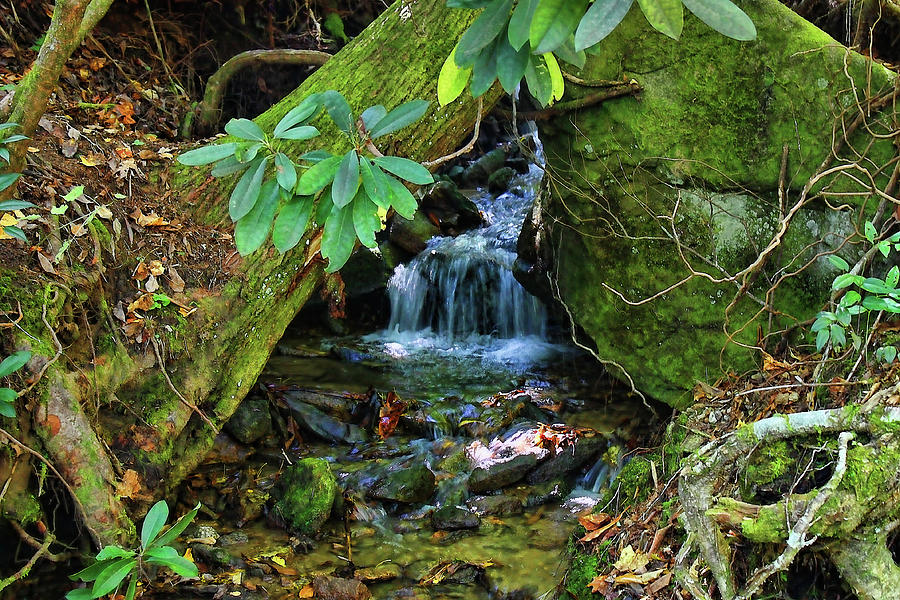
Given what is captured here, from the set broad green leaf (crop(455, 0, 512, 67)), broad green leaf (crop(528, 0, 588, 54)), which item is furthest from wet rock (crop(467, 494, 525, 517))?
broad green leaf (crop(528, 0, 588, 54))

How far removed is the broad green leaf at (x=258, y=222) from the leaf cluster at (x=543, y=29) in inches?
22.6

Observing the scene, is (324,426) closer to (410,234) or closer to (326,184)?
(326,184)

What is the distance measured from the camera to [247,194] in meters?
1.91

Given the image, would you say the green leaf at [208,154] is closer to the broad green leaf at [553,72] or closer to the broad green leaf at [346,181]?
the broad green leaf at [346,181]

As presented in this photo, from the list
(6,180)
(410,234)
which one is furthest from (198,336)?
(410,234)

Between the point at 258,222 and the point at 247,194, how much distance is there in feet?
0.28

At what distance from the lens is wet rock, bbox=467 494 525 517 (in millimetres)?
3916

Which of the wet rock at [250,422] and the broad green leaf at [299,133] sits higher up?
the broad green leaf at [299,133]

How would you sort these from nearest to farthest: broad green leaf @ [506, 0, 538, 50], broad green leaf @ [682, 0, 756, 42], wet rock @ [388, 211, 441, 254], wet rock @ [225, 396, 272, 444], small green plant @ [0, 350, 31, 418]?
broad green leaf @ [682, 0, 756, 42] < broad green leaf @ [506, 0, 538, 50] < small green plant @ [0, 350, 31, 418] < wet rock @ [225, 396, 272, 444] < wet rock @ [388, 211, 441, 254]

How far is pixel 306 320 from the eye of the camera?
7.13 meters

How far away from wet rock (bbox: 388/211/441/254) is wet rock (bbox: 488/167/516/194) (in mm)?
1673

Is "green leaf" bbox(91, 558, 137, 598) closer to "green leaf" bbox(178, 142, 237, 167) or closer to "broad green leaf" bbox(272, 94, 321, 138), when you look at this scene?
"green leaf" bbox(178, 142, 237, 167)

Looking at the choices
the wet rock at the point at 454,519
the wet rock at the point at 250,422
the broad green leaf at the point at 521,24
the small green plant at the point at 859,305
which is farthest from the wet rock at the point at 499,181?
the broad green leaf at the point at 521,24

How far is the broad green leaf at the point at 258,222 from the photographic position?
6.27 feet
